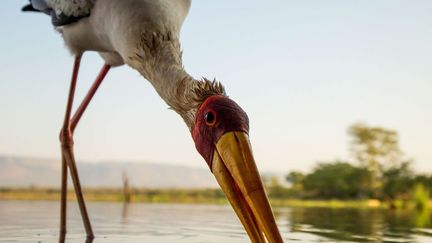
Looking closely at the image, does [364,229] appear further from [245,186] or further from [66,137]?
[245,186]

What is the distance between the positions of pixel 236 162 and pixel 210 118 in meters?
0.38

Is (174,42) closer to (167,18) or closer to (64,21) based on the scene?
(167,18)

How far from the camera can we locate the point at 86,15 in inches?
193

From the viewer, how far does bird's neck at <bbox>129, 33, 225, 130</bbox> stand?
3.19m

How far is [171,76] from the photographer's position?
3645mm

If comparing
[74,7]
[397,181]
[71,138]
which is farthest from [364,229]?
[397,181]

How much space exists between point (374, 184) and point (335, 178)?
2.17 meters

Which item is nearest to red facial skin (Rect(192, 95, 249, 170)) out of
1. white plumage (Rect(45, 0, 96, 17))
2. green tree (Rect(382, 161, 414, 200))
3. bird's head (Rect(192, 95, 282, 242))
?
bird's head (Rect(192, 95, 282, 242))

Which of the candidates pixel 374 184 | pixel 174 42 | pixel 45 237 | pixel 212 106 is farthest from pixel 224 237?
pixel 374 184

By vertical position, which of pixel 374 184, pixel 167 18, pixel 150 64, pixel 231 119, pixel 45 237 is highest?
pixel 374 184

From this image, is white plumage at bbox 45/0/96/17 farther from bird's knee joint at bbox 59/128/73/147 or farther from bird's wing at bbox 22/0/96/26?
bird's knee joint at bbox 59/128/73/147

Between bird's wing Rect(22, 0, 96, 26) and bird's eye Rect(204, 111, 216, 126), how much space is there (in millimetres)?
2417

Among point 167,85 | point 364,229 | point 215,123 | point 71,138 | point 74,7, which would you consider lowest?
point 364,229

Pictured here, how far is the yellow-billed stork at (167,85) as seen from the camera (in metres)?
2.61
